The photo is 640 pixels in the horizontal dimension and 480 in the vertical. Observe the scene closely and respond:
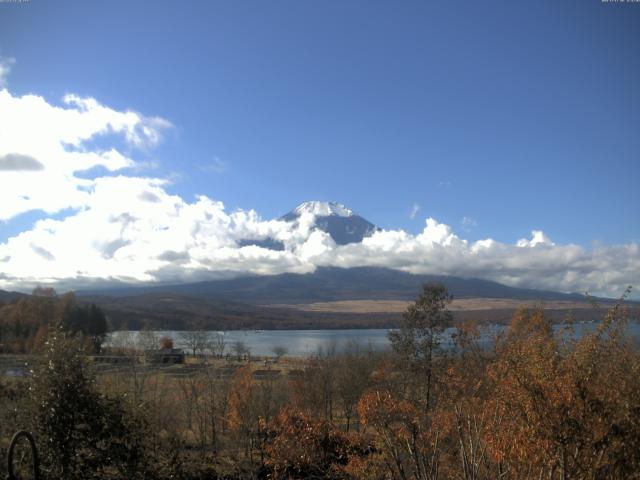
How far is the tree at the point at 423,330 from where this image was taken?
35.2 meters

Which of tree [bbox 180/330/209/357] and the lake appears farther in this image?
tree [bbox 180/330/209/357]

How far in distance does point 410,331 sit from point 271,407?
11.3m

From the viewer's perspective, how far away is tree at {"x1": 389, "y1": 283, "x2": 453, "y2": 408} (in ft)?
115

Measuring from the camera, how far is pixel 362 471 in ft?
57.8

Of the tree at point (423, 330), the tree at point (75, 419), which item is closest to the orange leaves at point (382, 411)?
the tree at point (75, 419)

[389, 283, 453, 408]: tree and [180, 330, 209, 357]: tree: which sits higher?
[389, 283, 453, 408]: tree

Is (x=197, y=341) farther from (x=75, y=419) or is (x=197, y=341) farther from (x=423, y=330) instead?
(x=75, y=419)

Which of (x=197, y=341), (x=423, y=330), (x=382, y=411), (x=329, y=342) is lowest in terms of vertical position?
(x=329, y=342)

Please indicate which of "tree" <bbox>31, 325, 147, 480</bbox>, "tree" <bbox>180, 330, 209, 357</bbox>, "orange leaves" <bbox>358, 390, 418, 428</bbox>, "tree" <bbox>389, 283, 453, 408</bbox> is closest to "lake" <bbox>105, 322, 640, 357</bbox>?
"tree" <bbox>389, 283, 453, 408</bbox>

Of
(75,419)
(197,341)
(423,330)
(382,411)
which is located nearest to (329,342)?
(197,341)

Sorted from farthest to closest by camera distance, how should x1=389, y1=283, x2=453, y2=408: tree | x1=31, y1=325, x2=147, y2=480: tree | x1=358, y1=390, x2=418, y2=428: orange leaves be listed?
x1=389, y1=283, x2=453, y2=408: tree → x1=31, y1=325, x2=147, y2=480: tree → x1=358, y1=390, x2=418, y2=428: orange leaves

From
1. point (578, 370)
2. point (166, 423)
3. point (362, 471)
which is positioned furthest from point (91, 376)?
point (166, 423)

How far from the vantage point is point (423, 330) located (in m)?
36.2

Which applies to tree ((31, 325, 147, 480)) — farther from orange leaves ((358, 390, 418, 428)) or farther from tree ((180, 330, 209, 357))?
tree ((180, 330, 209, 357))
